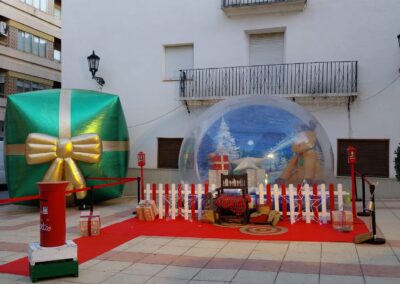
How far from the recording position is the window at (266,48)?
52.0 feet

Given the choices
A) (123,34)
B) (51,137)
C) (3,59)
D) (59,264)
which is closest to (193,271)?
(59,264)

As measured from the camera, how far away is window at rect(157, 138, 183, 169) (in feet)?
54.8

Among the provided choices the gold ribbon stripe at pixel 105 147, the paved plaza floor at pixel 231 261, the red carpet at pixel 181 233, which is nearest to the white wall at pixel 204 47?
the gold ribbon stripe at pixel 105 147

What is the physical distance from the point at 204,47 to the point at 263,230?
29.9 ft

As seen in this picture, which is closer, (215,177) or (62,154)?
(215,177)

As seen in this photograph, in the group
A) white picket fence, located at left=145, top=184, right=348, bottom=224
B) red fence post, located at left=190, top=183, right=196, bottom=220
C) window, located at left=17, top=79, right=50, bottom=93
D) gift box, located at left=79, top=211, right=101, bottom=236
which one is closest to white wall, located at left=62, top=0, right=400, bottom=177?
white picket fence, located at left=145, top=184, right=348, bottom=224

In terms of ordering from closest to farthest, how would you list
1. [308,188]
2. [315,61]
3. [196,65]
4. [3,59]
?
1. [308,188]
2. [315,61]
3. [196,65]
4. [3,59]

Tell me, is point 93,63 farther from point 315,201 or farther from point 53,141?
point 315,201

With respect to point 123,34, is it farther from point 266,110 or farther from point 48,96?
point 266,110

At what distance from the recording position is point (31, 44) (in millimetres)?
31000

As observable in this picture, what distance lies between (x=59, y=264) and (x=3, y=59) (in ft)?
84.7

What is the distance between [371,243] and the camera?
766cm

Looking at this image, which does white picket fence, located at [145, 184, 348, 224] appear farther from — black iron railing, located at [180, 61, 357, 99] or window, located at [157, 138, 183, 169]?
window, located at [157, 138, 183, 169]

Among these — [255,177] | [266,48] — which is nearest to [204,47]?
[266,48]
